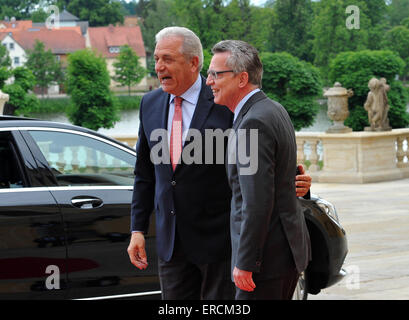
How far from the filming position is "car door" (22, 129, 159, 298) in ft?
16.8

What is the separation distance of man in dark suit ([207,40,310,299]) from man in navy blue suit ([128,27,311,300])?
0.39m

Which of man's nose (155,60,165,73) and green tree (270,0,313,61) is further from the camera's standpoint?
green tree (270,0,313,61)

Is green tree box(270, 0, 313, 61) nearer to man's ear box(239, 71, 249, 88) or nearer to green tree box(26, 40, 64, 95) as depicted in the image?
green tree box(26, 40, 64, 95)

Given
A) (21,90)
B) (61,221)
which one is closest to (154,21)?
(21,90)

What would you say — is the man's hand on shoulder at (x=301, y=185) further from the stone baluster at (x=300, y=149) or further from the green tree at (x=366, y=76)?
the green tree at (x=366, y=76)

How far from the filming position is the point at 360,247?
30.4 ft

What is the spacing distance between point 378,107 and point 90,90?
1335 inches

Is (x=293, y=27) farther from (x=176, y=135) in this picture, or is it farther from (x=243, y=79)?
(x=243, y=79)

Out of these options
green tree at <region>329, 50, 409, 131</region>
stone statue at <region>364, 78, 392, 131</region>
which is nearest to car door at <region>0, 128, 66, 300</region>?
stone statue at <region>364, 78, 392, 131</region>
